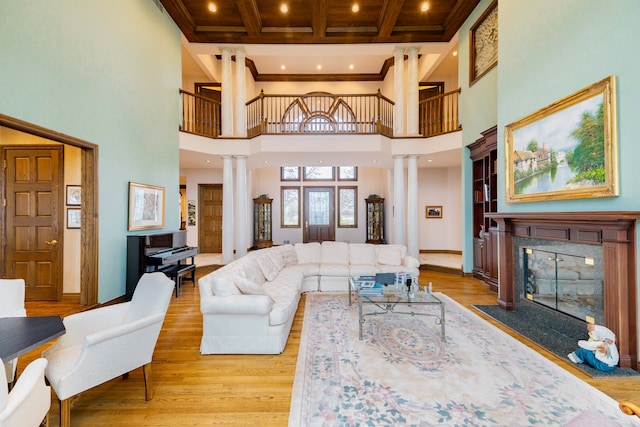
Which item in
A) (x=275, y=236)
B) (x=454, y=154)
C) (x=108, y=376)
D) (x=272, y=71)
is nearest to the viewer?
(x=108, y=376)

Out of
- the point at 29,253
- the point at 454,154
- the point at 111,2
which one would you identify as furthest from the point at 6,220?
the point at 454,154

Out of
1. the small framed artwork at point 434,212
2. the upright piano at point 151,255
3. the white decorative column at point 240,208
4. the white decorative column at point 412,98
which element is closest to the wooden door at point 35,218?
the upright piano at point 151,255

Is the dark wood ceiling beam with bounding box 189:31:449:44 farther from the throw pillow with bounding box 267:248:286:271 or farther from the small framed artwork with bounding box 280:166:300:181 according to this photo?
the throw pillow with bounding box 267:248:286:271

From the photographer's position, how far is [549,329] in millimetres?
3338

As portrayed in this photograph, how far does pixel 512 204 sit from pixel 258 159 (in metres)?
5.65

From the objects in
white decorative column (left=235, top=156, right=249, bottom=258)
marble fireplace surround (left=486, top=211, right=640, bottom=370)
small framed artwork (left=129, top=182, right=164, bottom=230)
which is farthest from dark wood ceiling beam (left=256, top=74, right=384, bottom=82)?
marble fireplace surround (left=486, top=211, right=640, bottom=370)

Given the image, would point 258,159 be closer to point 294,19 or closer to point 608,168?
point 294,19

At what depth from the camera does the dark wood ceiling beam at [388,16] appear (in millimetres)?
5596

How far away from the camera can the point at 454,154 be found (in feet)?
22.5

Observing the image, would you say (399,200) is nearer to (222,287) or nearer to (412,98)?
(412,98)

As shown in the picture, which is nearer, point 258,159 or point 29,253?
point 29,253

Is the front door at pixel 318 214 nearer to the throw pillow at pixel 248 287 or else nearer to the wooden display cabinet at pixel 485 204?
the wooden display cabinet at pixel 485 204

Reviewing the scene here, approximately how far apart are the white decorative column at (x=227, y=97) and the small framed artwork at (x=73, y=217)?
3.54m

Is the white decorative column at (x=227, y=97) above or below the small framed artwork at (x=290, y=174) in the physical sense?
above
